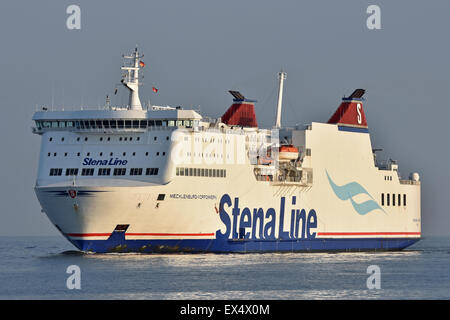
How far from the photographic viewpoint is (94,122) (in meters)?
54.0

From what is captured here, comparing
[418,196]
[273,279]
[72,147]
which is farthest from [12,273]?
[418,196]

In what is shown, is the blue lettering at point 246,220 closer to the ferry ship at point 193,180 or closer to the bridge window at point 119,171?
the ferry ship at point 193,180

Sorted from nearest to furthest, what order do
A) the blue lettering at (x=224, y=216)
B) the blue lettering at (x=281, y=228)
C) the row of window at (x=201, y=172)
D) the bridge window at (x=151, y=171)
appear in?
the bridge window at (x=151, y=171), the row of window at (x=201, y=172), the blue lettering at (x=224, y=216), the blue lettering at (x=281, y=228)

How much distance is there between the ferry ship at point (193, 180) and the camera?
5156cm

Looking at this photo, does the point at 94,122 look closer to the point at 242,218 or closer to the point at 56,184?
the point at 56,184

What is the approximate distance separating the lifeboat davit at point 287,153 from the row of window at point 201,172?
5.49m

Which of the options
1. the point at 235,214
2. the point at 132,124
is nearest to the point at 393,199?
the point at 235,214

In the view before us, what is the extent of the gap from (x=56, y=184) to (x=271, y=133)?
562 inches

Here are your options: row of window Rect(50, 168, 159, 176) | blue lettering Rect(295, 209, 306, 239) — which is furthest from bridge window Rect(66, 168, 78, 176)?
blue lettering Rect(295, 209, 306, 239)

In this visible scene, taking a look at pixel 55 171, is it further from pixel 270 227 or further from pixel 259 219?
pixel 270 227

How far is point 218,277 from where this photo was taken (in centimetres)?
4494

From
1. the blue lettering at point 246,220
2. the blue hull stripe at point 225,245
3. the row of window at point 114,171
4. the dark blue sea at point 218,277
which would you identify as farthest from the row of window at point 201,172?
the dark blue sea at point 218,277

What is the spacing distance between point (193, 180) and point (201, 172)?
856mm

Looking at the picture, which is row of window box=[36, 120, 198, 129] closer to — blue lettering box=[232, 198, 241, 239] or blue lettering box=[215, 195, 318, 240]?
blue lettering box=[215, 195, 318, 240]
